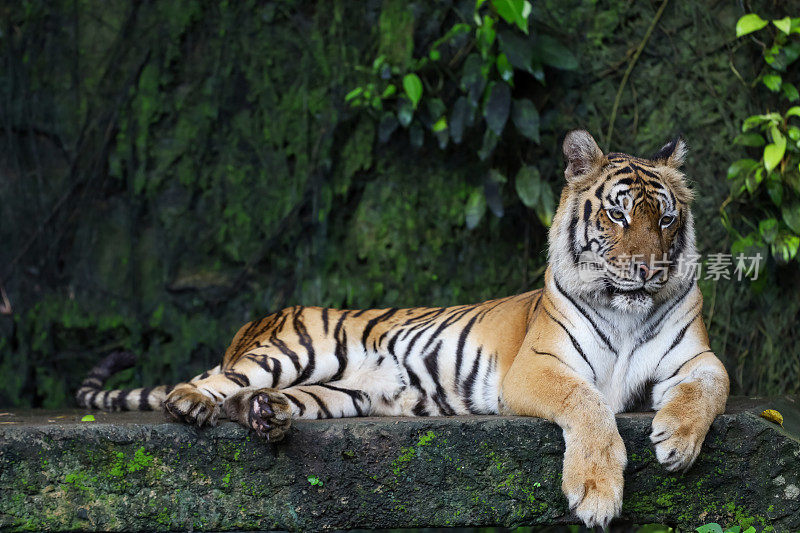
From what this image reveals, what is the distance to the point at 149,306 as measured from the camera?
5.01m

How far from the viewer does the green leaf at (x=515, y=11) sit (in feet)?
13.8

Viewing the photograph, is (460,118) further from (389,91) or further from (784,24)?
(784,24)

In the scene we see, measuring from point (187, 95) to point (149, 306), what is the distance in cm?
134

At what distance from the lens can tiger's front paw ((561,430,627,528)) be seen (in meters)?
2.27

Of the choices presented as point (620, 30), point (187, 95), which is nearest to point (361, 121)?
point (187, 95)

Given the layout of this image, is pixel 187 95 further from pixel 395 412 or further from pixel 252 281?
pixel 395 412

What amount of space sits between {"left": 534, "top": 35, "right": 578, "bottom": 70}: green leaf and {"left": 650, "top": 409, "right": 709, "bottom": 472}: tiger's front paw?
100 inches

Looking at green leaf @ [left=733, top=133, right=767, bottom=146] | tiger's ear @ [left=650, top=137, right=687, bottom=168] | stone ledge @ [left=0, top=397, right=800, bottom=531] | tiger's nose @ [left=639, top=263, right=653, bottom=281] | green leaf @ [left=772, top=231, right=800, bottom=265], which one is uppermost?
green leaf @ [left=733, top=133, right=767, bottom=146]

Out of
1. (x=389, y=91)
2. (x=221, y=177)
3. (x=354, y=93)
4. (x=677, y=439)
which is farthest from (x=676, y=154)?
(x=221, y=177)

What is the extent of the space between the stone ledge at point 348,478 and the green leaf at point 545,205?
205cm

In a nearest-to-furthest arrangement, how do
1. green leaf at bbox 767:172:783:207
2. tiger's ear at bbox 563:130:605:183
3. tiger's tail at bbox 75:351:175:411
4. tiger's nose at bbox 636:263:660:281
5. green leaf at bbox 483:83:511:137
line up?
tiger's nose at bbox 636:263:660:281 → tiger's ear at bbox 563:130:605:183 → tiger's tail at bbox 75:351:175:411 → green leaf at bbox 767:172:783:207 → green leaf at bbox 483:83:511:137

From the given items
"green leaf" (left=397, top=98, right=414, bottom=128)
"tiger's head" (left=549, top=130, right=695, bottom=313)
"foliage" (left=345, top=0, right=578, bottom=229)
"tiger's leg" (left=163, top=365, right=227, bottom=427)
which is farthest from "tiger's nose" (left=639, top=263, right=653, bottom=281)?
"green leaf" (left=397, top=98, right=414, bottom=128)

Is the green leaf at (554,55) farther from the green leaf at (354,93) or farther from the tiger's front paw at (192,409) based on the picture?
the tiger's front paw at (192,409)

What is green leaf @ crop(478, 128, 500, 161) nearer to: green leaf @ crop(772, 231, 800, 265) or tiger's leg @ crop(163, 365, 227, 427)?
green leaf @ crop(772, 231, 800, 265)
